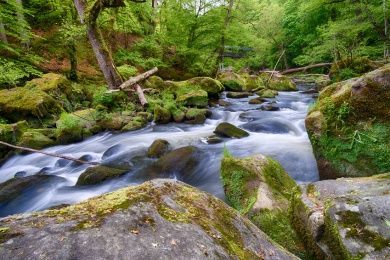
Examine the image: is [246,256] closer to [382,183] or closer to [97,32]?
[382,183]

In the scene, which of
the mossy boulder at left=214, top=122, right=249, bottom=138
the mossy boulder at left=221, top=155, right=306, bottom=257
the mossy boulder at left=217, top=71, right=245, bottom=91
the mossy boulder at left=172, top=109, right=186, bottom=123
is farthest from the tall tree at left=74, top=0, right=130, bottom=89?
the mossy boulder at left=221, top=155, right=306, bottom=257

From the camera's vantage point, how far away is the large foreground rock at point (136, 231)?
59.1 inches

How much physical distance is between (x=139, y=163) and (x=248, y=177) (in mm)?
3792

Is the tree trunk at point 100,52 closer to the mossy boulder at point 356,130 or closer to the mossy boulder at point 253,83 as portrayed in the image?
the mossy boulder at point 253,83

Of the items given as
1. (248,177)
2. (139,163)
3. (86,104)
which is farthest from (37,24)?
(248,177)

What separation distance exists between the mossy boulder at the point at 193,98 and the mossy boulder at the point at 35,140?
500 cm

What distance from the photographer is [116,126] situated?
36.4 ft

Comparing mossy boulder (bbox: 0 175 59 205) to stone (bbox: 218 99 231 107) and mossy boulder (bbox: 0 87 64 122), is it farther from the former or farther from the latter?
stone (bbox: 218 99 231 107)

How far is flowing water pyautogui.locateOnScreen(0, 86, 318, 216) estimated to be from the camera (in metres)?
6.69

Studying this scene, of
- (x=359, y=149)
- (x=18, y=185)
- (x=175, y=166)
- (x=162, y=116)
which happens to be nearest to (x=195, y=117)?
(x=162, y=116)

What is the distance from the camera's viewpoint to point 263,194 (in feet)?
14.6

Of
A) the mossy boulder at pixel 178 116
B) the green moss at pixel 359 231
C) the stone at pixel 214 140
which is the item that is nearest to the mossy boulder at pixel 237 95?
the mossy boulder at pixel 178 116

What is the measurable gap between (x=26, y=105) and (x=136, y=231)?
36.0 ft

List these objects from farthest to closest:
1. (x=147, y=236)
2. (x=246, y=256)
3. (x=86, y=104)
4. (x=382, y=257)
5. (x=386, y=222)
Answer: (x=86, y=104) < (x=386, y=222) < (x=382, y=257) < (x=246, y=256) < (x=147, y=236)
